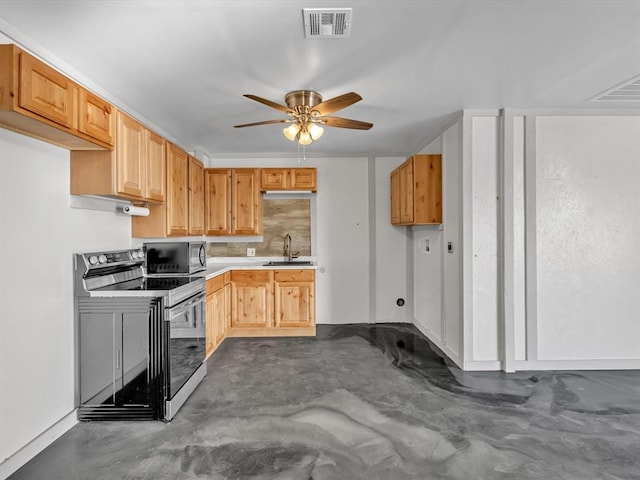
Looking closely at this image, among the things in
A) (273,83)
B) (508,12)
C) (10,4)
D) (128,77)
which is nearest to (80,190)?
(128,77)

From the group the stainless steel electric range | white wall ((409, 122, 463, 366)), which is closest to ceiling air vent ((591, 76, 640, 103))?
white wall ((409, 122, 463, 366))

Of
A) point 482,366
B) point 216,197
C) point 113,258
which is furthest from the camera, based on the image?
point 216,197

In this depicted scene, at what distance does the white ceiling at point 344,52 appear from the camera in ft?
5.79

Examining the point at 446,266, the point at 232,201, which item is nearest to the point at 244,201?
the point at 232,201

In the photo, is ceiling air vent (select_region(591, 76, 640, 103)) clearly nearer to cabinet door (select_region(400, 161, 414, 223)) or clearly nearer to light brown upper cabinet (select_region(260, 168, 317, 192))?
cabinet door (select_region(400, 161, 414, 223))

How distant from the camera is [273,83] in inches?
102

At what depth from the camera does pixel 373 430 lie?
2.27m

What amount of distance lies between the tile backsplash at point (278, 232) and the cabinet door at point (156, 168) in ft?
5.82

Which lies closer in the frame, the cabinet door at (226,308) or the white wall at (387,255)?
the cabinet door at (226,308)

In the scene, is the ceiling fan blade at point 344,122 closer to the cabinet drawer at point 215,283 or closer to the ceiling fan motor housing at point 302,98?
the ceiling fan motor housing at point 302,98

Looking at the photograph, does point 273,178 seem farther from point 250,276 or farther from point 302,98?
point 302,98

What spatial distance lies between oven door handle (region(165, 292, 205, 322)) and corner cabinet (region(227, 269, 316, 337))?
1.27m

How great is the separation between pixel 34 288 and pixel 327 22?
2362 millimetres

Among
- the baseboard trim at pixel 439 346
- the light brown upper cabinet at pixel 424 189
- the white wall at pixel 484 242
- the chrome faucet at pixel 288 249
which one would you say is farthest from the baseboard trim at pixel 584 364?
the chrome faucet at pixel 288 249
